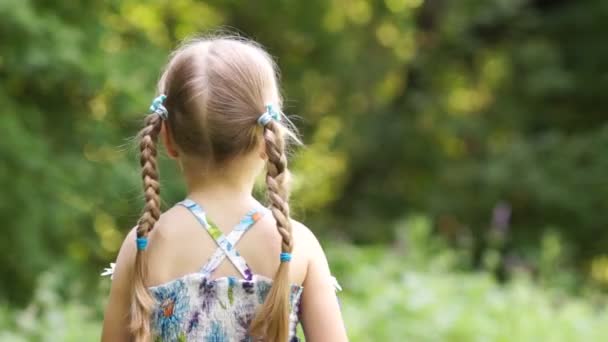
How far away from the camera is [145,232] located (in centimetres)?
200

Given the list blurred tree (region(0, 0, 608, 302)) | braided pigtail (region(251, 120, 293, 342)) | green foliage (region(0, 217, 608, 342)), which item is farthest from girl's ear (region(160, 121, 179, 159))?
blurred tree (region(0, 0, 608, 302))

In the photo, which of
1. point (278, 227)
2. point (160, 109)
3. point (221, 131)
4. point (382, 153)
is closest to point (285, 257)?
point (278, 227)

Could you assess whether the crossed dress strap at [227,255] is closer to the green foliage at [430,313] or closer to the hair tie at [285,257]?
the hair tie at [285,257]

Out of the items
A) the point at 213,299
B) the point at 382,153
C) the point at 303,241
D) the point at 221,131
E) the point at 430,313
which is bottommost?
the point at 430,313

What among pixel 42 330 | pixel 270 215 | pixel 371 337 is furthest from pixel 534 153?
pixel 270 215

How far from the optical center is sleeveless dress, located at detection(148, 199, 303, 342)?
2.02 meters

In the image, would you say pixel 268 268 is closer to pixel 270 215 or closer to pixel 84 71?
pixel 270 215

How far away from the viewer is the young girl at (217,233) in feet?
6.56

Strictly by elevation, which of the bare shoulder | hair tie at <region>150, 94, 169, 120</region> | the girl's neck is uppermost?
hair tie at <region>150, 94, 169, 120</region>

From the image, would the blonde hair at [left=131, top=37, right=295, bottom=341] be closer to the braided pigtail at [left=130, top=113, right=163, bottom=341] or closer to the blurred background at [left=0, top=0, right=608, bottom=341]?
the braided pigtail at [left=130, top=113, right=163, bottom=341]

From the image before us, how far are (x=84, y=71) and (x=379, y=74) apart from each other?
6.74 meters

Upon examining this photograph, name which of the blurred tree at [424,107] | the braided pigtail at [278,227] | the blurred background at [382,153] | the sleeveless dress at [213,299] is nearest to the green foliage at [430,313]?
the blurred background at [382,153]

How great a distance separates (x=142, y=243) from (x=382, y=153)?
1166 centimetres

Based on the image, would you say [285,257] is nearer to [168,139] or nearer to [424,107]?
[168,139]
